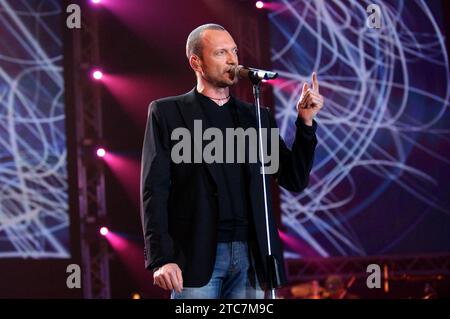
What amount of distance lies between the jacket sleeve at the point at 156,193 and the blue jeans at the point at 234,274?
148mm

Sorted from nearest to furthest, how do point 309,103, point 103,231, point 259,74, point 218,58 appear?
point 259,74
point 309,103
point 218,58
point 103,231

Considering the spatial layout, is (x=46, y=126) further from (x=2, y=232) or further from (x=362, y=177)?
(x=362, y=177)

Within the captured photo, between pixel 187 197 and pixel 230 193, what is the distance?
141 mm

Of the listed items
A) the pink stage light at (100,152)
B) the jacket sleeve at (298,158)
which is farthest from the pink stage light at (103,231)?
the jacket sleeve at (298,158)

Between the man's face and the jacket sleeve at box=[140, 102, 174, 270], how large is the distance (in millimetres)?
226

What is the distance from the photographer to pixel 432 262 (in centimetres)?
543

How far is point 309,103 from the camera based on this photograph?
7.25 ft

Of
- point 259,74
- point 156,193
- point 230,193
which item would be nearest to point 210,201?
point 230,193

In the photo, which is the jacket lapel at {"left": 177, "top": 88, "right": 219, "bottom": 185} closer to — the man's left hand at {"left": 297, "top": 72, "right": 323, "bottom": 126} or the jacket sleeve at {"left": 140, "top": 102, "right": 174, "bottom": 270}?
the jacket sleeve at {"left": 140, "top": 102, "right": 174, "bottom": 270}

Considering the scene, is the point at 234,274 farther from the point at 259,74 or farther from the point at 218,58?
the point at 218,58

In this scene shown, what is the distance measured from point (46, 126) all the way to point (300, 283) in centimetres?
241

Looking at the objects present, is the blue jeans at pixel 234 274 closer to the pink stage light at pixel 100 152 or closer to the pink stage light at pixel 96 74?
the pink stage light at pixel 100 152
